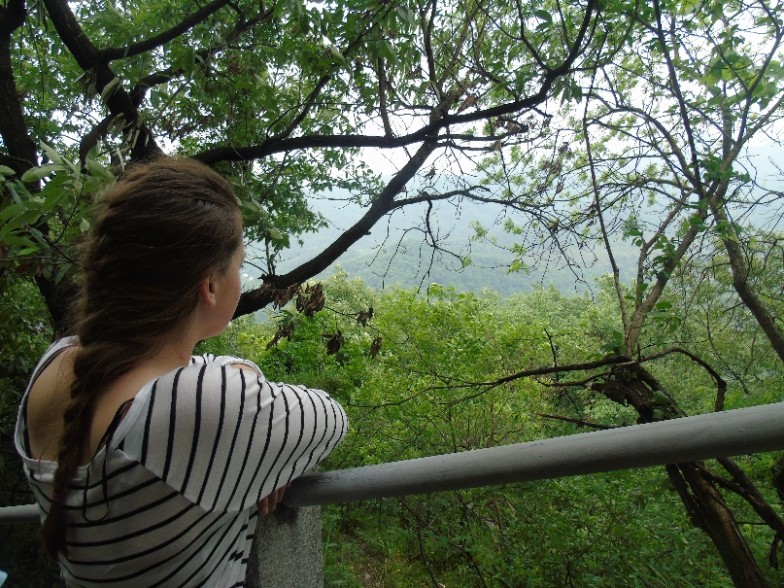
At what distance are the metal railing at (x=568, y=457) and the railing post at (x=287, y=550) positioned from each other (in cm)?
11

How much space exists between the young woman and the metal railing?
100 millimetres

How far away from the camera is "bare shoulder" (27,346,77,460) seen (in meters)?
0.81

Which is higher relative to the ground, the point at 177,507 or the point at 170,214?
the point at 170,214

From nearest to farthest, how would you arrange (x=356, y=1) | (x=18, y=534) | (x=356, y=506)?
(x=356, y=1)
(x=18, y=534)
(x=356, y=506)

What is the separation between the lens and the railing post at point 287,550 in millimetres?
1053

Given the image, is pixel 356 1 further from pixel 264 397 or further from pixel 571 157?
pixel 264 397

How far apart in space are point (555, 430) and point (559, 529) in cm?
324

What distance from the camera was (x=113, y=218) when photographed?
830mm

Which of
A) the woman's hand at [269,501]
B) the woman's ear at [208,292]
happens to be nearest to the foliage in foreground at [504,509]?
the woman's hand at [269,501]

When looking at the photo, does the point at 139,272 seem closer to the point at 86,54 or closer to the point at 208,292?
the point at 208,292

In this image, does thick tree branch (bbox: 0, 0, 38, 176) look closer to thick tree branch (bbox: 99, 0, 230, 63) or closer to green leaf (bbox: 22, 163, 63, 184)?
thick tree branch (bbox: 99, 0, 230, 63)

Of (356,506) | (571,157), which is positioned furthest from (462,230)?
(356,506)

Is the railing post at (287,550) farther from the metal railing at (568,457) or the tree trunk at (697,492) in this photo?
the tree trunk at (697,492)

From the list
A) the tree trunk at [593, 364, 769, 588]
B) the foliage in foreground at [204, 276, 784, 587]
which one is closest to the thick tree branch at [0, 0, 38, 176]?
the foliage in foreground at [204, 276, 784, 587]
